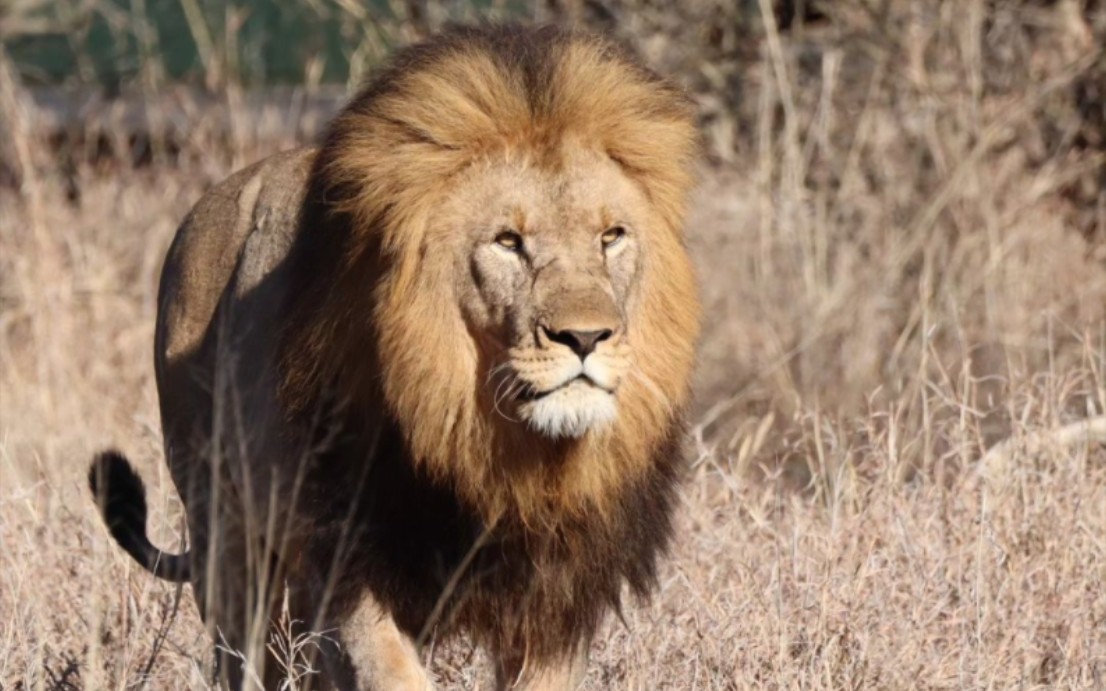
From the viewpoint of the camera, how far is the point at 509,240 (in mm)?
3367

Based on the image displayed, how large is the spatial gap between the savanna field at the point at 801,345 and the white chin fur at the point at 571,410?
775mm

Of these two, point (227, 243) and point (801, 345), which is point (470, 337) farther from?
point (801, 345)

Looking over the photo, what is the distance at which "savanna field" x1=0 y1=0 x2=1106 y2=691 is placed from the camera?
404cm

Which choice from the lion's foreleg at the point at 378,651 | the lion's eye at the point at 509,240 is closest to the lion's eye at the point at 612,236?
the lion's eye at the point at 509,240

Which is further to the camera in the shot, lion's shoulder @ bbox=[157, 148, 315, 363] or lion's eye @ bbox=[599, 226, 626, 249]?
lion's shoulder @ bbox=[157, 148, 315, 363]

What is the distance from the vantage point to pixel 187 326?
175 inches

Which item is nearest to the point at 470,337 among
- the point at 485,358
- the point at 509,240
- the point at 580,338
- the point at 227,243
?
the point at 485,358

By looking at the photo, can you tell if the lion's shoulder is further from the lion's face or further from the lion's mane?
the lion's face

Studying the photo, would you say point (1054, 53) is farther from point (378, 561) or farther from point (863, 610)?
point (378, 561)

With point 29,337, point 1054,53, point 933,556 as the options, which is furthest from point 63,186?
point 933,556

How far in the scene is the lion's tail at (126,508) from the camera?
4113 mm

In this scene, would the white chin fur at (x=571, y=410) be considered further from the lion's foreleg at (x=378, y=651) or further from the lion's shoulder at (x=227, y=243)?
the lion's shoulder at (x=227, y=243)

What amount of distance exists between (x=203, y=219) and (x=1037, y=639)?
2.08 metres

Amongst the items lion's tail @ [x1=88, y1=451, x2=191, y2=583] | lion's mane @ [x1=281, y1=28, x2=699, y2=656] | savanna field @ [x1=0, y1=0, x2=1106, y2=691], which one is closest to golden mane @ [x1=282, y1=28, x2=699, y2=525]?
lion's mane @ [x1=281, y1=28, x2=699, y2=656]
